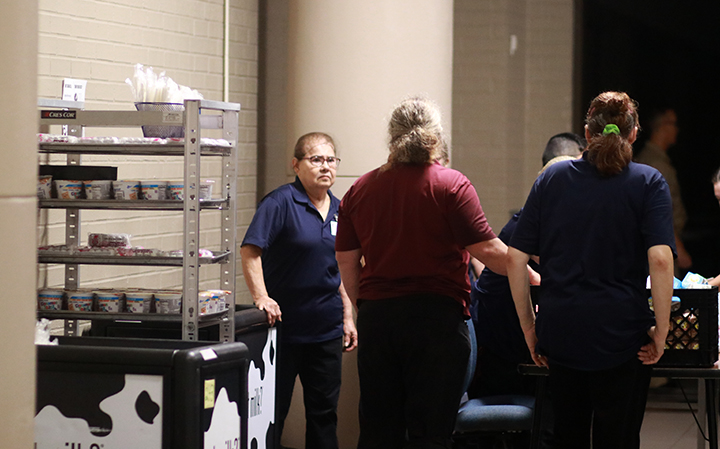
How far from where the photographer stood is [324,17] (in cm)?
473

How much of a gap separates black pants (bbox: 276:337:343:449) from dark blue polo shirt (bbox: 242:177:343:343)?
0.06m

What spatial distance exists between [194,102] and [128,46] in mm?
1512

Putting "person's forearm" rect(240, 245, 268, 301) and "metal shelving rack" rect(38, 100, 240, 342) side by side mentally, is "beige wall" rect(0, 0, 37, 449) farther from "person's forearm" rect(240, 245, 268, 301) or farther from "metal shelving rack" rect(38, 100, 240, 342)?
"person's forearm" rect(240, 245, 268, 301)

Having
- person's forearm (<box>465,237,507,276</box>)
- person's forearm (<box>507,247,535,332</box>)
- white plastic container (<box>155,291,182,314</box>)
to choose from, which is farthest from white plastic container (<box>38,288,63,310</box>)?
person's forearm (<box>507,247,535,332</box>)

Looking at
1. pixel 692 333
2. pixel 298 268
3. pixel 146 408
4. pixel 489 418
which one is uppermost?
pixel 298 268

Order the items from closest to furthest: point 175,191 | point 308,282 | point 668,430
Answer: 1. point 175,191
2. point 308,282
3. point 668,430

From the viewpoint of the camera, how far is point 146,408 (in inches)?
110

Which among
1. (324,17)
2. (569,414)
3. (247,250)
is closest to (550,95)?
(324,17)

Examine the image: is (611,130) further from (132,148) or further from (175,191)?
(132,148)

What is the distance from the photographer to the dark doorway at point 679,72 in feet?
19.3

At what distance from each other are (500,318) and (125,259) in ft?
5.44

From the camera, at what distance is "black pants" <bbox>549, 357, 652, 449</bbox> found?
2.88 meters

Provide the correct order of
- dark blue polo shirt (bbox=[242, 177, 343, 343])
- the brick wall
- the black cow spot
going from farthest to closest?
dark blue polo shirt (bbox=[242, 177, 343, 343]) → the brick wall → the black cow spot

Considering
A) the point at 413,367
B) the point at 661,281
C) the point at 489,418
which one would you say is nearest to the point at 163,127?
the point at 413,367
